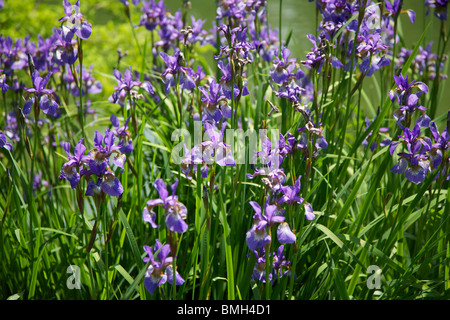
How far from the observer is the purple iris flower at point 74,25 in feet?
5.37

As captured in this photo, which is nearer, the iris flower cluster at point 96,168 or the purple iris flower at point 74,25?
the iris flower cluster at point 96,168

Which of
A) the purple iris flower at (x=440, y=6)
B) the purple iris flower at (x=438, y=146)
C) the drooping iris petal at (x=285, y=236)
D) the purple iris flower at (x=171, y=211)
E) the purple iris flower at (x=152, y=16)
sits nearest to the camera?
the purple iris flower at (x=171, y=211)

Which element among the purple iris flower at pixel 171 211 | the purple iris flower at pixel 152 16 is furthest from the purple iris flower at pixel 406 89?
the purple iris flower at pixel 152 16

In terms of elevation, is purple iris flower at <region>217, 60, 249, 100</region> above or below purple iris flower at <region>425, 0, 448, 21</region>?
below

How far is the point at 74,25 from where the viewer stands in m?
1.65

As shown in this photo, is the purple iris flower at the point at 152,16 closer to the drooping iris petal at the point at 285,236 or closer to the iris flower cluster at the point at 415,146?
the iris flower cluster at the point at 415,146

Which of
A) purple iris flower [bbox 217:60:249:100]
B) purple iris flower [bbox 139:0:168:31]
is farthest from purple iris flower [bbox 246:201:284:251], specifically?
purple iris flower [bbox 139:0:168:31]

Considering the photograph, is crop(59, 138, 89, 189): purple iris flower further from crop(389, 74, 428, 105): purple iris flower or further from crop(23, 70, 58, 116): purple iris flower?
crop(389, 74, 428, 105): purple iris flower

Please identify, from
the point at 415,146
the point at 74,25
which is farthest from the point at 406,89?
the point at 74,25

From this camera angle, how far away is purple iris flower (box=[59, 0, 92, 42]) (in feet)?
5.37

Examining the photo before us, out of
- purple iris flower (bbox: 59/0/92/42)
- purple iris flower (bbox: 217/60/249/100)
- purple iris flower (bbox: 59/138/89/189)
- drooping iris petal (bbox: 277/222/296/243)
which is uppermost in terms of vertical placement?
purple iris flower (bbox: 59/0/92/42)

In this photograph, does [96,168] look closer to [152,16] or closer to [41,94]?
[41,94]

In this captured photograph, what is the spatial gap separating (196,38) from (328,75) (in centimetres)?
143
